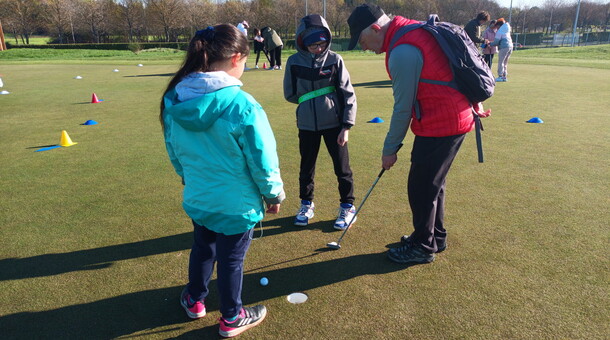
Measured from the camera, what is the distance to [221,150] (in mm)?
2434

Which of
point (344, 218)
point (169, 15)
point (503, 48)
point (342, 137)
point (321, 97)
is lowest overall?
point (344, 218)

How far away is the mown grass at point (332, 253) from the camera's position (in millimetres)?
2830

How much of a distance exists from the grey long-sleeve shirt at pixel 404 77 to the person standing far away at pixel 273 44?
16156 mm

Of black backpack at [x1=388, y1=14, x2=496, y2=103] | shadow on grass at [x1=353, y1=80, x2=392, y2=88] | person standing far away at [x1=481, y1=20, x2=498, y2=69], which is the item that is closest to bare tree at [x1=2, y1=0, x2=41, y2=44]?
shadow on grass at [x1=353, y1=80, x2=392, y2=88]

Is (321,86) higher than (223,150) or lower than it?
higher

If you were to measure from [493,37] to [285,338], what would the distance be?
15.9m

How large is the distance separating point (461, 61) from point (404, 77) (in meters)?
0.39

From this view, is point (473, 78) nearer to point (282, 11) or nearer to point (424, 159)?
point (424, 159)

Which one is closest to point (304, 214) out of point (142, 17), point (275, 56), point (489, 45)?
point (489, 45)

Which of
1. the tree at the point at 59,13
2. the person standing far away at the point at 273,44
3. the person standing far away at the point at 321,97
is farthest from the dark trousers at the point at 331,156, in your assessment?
the tree at the point at 59,13

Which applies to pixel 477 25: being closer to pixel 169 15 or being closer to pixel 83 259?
pixel 83 259

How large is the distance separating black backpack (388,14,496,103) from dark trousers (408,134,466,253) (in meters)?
0.39

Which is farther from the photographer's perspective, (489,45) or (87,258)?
(489,45)

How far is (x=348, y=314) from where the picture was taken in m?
2.91
